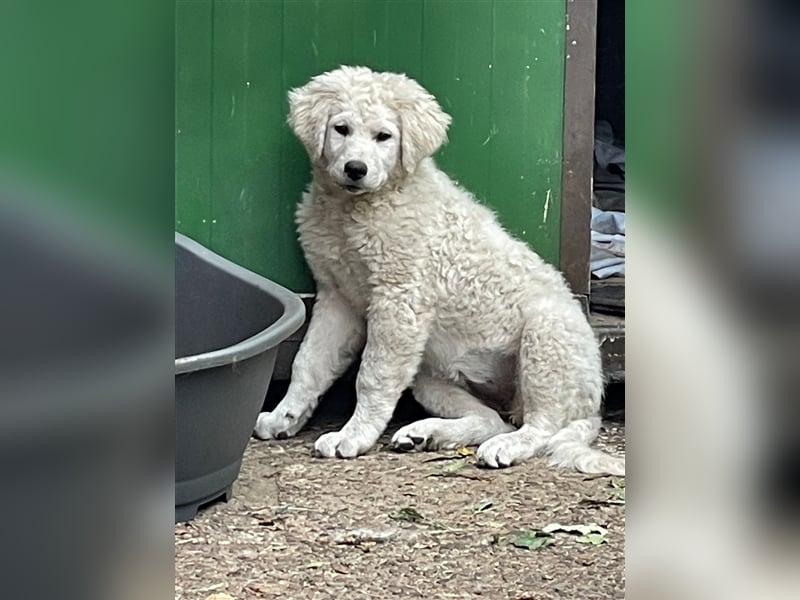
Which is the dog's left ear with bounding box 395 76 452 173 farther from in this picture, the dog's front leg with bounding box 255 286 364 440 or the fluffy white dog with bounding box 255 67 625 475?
the dog's front leg with bounding box 255 286 364 440

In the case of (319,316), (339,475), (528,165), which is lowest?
(339,475)

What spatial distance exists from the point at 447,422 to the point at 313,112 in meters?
1.16

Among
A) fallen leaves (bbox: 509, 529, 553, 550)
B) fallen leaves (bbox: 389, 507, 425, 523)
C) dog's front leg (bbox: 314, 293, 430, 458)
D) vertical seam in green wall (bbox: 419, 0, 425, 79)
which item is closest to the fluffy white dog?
dog's front leg (bbox: 314, 293, 430, 458)

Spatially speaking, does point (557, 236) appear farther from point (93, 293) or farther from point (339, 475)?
point (93, 293)

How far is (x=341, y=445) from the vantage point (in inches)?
143

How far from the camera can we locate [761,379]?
35.0 inches

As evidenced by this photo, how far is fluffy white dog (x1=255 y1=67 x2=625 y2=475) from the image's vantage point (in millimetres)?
3713


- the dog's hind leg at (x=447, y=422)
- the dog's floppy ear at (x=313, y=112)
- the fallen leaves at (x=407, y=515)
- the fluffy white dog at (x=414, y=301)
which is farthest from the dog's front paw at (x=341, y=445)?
the dog's floppy ear at (x=313, y=112)

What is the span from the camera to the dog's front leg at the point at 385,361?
372cm

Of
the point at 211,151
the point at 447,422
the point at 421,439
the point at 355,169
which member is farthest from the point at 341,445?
the point at 211,151

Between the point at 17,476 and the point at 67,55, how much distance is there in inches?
13.8

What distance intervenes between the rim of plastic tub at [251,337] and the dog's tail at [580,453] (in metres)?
0.97

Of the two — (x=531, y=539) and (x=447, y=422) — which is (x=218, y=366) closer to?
(x=531, y=539)

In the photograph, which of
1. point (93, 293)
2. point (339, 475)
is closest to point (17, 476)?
point (93, 293)
